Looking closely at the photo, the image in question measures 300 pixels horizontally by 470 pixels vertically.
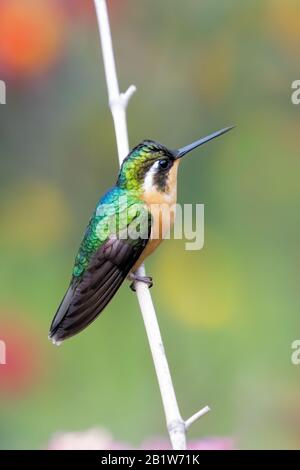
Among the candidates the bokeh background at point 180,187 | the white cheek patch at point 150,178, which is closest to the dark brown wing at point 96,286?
the white cheek patch at point 150,178

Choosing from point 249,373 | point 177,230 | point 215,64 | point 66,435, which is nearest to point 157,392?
point 249,373

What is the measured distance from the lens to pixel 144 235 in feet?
5.74

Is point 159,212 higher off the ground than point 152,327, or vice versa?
point 159,212

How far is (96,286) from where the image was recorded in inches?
66.5

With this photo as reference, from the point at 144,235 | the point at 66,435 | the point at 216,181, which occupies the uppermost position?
the point at 216,181

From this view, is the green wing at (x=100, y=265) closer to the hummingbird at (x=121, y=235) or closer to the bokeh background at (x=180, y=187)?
the hummingbird at (x=121, y=235)

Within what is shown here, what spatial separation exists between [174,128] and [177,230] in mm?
444

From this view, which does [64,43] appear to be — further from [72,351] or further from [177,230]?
[72,351]

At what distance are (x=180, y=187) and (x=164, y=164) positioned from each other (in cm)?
110

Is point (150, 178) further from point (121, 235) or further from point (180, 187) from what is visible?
A: point (180, 187)

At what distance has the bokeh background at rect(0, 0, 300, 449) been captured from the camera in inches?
103

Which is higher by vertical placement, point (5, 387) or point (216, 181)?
point (216, 181)

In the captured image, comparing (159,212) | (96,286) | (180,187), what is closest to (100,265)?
(96,286)

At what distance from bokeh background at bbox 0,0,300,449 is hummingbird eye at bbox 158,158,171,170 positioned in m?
0.92
